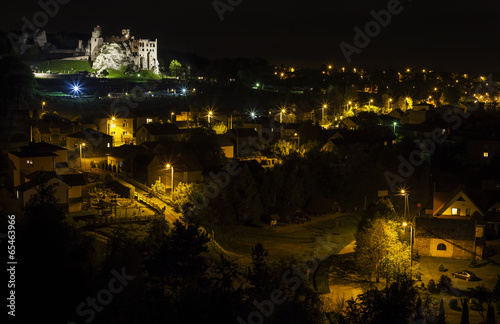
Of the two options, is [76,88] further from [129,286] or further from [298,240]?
[129,286]

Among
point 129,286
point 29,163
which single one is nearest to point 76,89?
point 29,163

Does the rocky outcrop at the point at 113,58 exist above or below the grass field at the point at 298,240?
above

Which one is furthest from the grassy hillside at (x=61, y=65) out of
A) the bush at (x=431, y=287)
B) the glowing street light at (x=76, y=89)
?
the bush at (x=431, y=287)

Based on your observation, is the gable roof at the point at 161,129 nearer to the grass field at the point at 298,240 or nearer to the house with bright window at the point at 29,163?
the house with bright window at the point at 29,163

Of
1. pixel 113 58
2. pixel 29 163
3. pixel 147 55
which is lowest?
pixel 29 163

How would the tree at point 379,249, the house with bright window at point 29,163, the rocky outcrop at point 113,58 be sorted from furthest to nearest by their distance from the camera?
1. the rocky outcrop at point 113,58
2. the house with bright window at point 29,163
3. the tree at point 379,249

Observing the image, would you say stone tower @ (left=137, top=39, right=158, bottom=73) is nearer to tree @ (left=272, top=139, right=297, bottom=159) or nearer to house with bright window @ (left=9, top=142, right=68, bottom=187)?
tree @ (left=272, top=139, right=297, bottom=159)

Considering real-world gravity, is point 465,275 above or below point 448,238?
below

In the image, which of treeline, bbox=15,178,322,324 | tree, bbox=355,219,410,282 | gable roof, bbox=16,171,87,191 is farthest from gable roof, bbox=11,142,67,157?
tree, bbox=355,219,410,282

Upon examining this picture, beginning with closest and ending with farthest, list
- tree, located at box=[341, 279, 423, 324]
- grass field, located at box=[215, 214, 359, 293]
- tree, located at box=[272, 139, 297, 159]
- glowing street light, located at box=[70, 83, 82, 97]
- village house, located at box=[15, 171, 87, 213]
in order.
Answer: tree, located at box=[341, 279, 423, 324] < grass field, located at box=[215, 214, 359, 293] < village house, located at box=[15, 171, 87, 213] < tree, located at box=[272, 139, 297, 159] < glowing street light, located at box=[70, 83, 82, 97]

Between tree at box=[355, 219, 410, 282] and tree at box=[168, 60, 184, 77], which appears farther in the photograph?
tree at box=[168, 60, 184, 77]

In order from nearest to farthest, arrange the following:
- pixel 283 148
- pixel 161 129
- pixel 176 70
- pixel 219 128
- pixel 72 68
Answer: pixel 283 148
pixel 161 129
pixel 219 128
pixel 72 68
pixel 176 70

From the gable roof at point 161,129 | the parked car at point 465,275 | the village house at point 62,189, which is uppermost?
the gable roof at point 161,129

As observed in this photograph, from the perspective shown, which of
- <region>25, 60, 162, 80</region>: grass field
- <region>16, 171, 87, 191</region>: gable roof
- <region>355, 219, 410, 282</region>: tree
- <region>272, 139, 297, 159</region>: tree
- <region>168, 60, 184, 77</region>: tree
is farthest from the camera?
<region>168, 60, 184, 77</region>: tree
